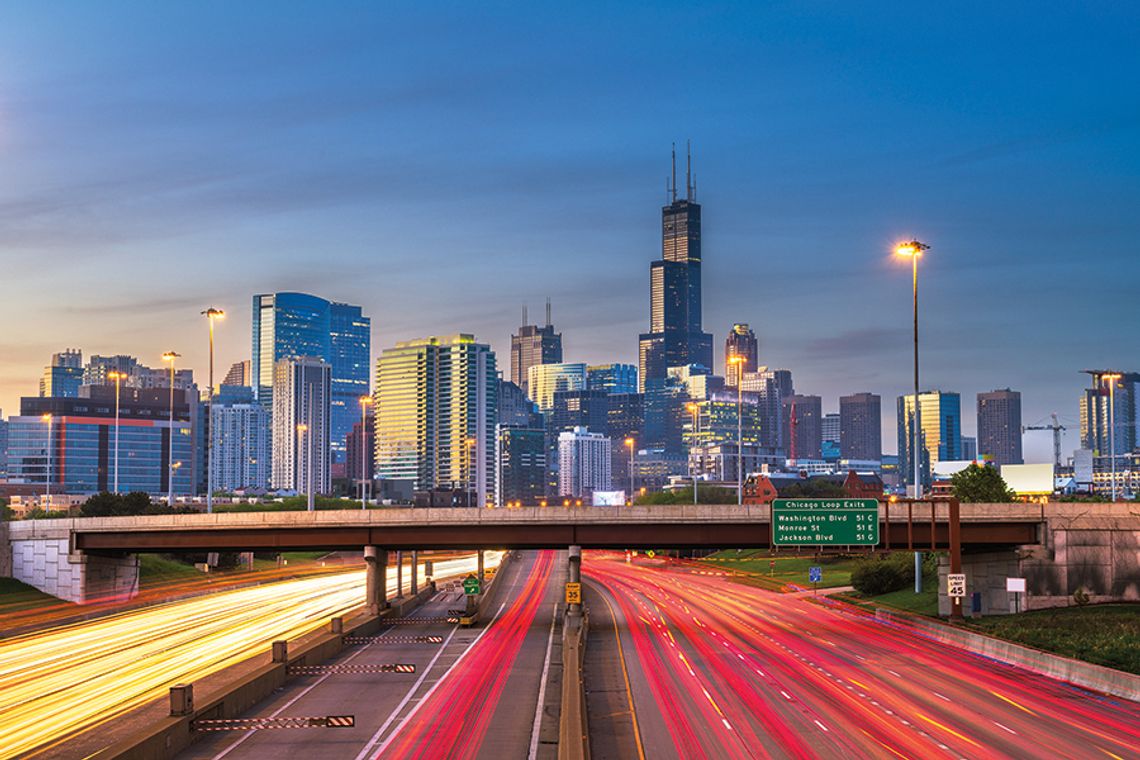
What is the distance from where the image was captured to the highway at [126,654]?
153ft

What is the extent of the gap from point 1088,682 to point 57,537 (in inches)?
2734

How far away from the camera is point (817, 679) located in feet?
186

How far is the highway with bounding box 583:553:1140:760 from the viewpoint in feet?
135

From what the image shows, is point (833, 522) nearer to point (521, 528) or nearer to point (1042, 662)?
point (1042, 662)

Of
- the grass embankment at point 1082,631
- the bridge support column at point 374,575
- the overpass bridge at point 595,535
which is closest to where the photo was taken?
the grass embankment at point 1082,631

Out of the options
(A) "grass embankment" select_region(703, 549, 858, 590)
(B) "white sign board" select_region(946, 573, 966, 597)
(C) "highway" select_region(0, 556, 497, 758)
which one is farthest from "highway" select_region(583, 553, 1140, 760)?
(A) "grass embankment" select_region(703, 549, 858, 590)

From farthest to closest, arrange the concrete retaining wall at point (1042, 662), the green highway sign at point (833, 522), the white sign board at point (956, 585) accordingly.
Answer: the green highway sign at point (833, 522)
the white sign board at point (956, 585)
the concrete retaining wall at point (1042, 662)

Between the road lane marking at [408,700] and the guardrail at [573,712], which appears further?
the road lane marking at [408,700]

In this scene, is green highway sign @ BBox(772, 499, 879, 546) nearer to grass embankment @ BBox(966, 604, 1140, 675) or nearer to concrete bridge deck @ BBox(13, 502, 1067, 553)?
concrete bridge deck @ BBox(13, 502, 1067, 553)

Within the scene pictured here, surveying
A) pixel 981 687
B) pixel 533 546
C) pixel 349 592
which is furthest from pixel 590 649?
pixel 349 592

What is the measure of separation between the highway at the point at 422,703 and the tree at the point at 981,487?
158ft

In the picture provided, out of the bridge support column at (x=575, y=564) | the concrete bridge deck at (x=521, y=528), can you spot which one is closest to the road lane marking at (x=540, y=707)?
the bridge support column at (x=575, y=564)

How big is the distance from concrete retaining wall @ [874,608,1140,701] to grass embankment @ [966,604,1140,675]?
0.75 meters

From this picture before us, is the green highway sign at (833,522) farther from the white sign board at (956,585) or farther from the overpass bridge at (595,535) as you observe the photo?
the white sign board at (956,585)
